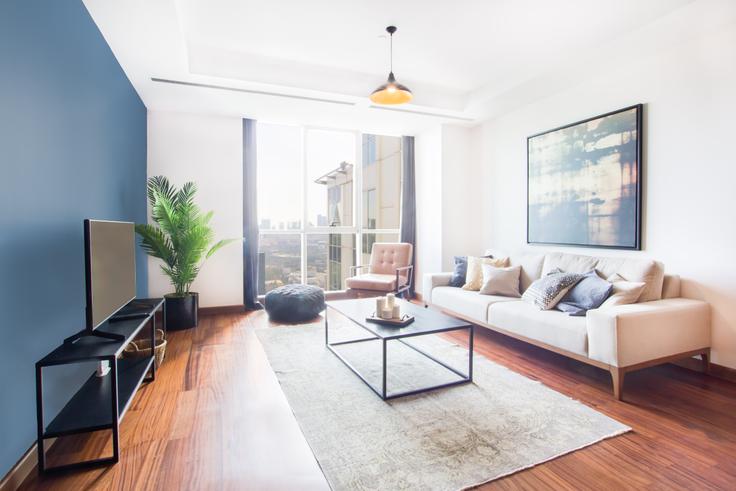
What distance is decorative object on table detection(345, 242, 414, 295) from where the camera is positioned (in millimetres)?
4844

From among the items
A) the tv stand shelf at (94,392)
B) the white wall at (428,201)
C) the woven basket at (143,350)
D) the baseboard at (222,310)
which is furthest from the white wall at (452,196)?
the tv stand shelf at (94,392)

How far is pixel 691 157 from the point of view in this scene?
→ 3031 millimetres

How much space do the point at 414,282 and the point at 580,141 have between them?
3136 millimetres

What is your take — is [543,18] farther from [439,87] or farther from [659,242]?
[659,242]

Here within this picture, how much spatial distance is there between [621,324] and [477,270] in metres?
1.90

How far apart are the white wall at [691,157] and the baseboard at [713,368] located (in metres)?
0.05

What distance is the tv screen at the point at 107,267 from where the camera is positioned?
6.47 ft

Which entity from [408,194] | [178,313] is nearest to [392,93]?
[408,194]

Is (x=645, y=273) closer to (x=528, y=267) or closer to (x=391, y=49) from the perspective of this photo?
(x=528, y=267)

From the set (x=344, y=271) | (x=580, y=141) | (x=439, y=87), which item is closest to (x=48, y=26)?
(x=439, y=87)

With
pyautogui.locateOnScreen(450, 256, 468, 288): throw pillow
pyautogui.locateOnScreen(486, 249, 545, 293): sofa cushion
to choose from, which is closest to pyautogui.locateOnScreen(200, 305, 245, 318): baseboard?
pyautogui.locateOnScreen(450, 256, 468, 288): throw pillow

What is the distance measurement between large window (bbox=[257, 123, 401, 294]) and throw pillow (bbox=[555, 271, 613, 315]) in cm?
336

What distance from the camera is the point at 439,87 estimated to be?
4719mm

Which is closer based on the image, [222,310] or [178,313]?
[178,313]
